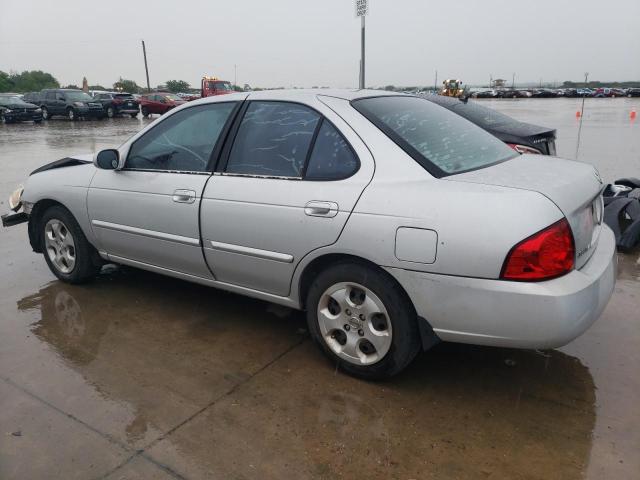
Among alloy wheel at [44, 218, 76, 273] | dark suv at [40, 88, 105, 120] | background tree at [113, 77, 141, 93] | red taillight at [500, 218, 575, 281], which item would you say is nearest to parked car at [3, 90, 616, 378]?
red taillight at [500, 218, 575, 281]

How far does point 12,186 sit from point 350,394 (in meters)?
8.24

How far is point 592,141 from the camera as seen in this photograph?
44.5 feet

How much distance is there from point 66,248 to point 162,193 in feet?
4.55

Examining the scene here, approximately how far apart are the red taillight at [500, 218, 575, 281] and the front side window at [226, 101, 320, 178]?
128 centimetres

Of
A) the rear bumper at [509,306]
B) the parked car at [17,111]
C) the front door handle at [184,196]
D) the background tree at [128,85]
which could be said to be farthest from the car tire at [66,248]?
the background tree at [128,85]

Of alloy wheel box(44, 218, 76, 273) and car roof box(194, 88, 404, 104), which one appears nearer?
car roof box(194, 88, 404, 104)

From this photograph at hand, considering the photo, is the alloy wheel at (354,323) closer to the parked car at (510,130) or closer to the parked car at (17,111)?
the parked car at (510,130)

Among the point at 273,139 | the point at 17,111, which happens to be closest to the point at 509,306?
the point at 273,139

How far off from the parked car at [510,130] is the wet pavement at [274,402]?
2364 mm

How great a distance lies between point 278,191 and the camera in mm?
3033

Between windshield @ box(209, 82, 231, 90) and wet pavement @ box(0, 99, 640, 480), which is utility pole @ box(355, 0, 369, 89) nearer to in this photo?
wet pavement @ box(0, 99, 640, 480)

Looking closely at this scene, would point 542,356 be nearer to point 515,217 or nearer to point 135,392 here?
point 515,217

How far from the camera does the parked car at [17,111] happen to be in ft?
81.4

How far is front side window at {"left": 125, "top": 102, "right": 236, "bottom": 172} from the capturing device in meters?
3.52
